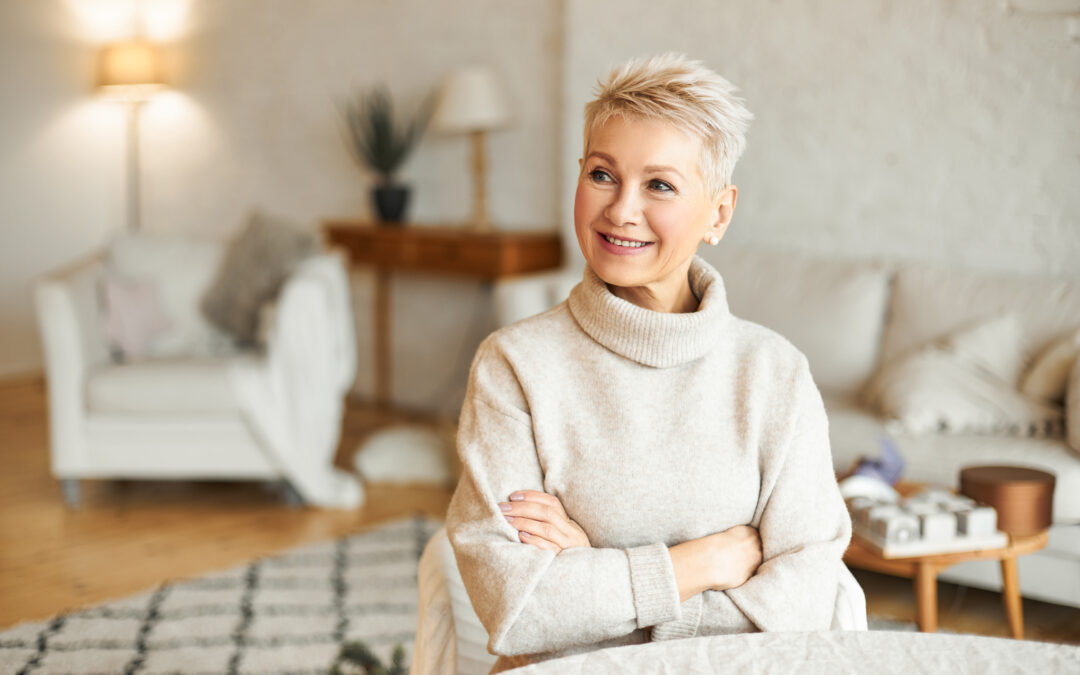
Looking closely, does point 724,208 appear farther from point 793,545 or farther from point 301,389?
point 301,389

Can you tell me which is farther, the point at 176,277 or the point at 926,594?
the point at 176,277

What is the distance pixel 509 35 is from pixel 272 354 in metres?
1.82

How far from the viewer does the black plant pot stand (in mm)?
4668

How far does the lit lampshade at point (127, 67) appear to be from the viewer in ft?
19.1

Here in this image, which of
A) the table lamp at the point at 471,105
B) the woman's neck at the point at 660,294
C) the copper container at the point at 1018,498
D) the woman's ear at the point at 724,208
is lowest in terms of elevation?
the copper container at the point at 1018,498

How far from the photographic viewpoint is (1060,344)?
9.16 ft

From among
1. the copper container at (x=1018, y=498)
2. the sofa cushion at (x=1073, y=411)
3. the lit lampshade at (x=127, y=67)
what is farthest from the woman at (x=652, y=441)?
the lit lampshade at (x=127, y=67)

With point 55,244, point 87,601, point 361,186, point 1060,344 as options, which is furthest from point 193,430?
point 55,244

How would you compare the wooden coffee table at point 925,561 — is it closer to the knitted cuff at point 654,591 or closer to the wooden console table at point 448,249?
the knitted cuff at point 654,591

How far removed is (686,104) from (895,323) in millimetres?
2252

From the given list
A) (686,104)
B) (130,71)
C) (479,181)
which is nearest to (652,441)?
(686,104)

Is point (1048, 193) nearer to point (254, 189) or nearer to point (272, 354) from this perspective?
point (272, 354)

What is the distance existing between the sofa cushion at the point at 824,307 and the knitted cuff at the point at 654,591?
7.25 ft

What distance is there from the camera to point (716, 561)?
111cm
